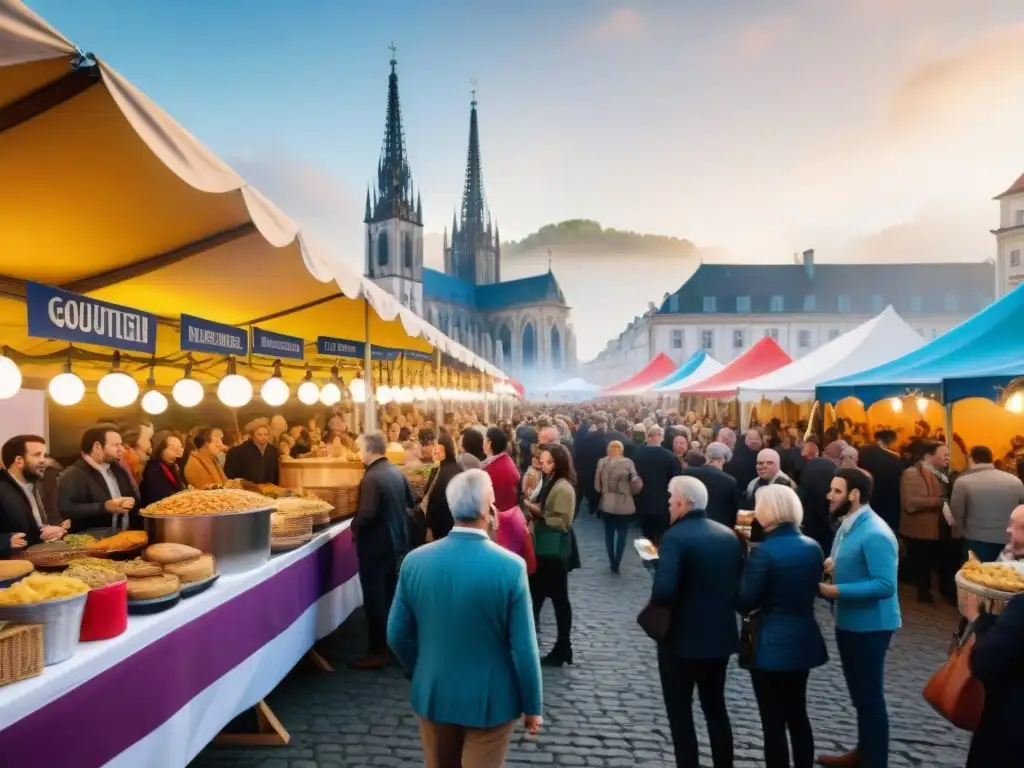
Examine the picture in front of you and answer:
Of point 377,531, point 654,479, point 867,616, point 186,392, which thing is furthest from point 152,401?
point 867,616

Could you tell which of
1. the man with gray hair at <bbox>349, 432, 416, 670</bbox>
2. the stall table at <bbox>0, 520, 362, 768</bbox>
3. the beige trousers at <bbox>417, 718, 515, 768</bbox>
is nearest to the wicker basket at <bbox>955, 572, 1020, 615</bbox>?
the beige trousers at <bbox>417, 718, 515, 768</bbox>

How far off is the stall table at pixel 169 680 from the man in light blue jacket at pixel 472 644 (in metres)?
1.25

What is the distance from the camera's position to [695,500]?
11.8 feet

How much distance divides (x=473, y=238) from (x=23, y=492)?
347 feet

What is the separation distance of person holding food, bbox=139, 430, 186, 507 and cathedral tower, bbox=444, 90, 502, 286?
99.7m

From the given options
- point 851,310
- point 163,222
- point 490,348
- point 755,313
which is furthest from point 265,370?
point 490,348

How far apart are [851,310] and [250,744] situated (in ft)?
241

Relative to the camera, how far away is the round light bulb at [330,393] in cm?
854

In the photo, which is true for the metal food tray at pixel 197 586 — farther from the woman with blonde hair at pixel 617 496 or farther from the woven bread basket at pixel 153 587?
the woman with blonde hair at pixel 617 496

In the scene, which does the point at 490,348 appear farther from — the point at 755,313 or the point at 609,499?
the point at 609,499

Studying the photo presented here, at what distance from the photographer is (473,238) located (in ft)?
354

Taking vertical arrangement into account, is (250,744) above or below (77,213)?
below

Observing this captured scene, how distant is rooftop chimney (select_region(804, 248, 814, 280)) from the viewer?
2778 inches

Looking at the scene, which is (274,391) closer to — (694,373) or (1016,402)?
(1016,402)
